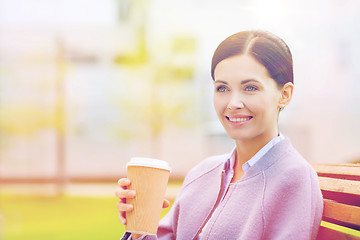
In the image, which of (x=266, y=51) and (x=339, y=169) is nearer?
(x=266, y=51)

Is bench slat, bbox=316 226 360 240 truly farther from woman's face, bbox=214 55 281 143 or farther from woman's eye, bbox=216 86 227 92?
woman's eye, bbox=216 86 227 92

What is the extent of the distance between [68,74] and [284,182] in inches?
478

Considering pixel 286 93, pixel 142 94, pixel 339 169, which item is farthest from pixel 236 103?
pixel 142 94

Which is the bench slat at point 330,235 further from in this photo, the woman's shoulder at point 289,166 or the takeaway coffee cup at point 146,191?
the takeaway coffee cup at point 146,191

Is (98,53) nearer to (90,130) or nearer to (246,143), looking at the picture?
(90,130)

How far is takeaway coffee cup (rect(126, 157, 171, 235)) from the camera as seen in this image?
157cm

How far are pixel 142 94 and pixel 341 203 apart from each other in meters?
10.5

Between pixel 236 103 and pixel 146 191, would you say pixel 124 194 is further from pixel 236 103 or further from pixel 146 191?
pixel 236 103

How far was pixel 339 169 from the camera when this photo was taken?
1772 millimetres

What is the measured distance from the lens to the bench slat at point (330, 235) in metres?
1.50

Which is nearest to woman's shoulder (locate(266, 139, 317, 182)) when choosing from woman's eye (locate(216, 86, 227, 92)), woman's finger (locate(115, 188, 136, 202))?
woman's eye (locate(216, 86, 227, 92))

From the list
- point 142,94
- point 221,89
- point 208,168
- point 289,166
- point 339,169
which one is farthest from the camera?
point 142,94

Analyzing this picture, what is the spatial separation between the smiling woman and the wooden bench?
0.26 ft

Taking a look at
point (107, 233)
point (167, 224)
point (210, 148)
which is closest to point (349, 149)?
point (210, 148)
